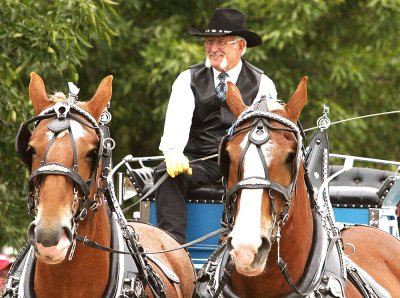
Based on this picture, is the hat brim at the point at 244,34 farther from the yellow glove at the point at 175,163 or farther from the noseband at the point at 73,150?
the noseband at the point at 73,150

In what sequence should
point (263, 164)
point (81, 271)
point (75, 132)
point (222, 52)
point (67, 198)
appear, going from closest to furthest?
1. point (263, 164)
2. point (67, 198)
3. point (75, 132)
4. point (81, 271)
5. point (222, 52)

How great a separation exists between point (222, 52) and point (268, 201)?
88.1 inches

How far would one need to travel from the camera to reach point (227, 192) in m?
5.58

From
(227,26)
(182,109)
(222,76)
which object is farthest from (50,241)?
(227,26)

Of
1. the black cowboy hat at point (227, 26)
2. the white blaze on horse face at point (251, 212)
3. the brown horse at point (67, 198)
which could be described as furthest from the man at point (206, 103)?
the white blaze on horse face at point (251, 212)

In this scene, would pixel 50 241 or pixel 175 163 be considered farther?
pixel 175 163

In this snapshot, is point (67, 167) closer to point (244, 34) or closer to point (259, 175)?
point (259, 175)

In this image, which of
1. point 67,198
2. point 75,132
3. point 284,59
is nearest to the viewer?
point 67,198

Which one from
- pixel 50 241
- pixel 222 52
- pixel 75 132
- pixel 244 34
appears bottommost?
pixel 50 241

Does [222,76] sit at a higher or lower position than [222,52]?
lower

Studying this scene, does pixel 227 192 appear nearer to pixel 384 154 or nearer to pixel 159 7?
pixel 159 7

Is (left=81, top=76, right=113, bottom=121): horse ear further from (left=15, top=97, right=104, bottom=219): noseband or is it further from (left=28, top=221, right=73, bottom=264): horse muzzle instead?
(left=28, top=221, right=73, bottom=264): horse muzzle

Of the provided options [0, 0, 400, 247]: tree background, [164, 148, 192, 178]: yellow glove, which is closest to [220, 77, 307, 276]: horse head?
[164, 148, 192, 178]: yellow glove

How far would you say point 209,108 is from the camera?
24.8ft
